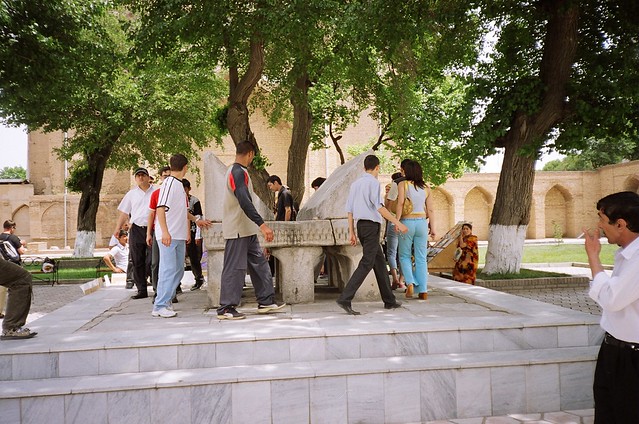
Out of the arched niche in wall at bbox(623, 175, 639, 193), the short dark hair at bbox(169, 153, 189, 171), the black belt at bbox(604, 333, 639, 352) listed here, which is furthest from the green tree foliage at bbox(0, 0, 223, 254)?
the arched niche in wall at bbox(623, 175, 639, 193)

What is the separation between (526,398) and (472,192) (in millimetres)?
34928

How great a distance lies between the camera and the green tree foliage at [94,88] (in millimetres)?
12250

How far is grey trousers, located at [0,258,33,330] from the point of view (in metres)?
4.85

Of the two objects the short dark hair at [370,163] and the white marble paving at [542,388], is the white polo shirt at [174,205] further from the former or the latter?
the white marble paving at [542,388]

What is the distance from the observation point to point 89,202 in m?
20.6

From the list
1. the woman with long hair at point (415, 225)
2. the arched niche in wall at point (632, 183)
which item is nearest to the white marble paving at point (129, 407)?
the woman with long hair at point (415, 225)

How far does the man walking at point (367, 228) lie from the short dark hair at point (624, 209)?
2987mm

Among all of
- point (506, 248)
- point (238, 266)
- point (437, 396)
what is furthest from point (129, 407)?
point (506, 248)

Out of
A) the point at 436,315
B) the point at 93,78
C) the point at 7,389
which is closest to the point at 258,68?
the point at 93,78

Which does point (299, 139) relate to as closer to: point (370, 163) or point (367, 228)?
point (370, 163)

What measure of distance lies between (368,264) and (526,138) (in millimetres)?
6904

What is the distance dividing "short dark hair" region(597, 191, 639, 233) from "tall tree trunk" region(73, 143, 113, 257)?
20.0 metres

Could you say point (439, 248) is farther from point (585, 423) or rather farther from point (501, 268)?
point (585, 423)

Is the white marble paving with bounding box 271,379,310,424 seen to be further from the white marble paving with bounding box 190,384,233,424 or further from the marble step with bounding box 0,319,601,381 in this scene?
the marble step with bounding box 0,319,601,381
